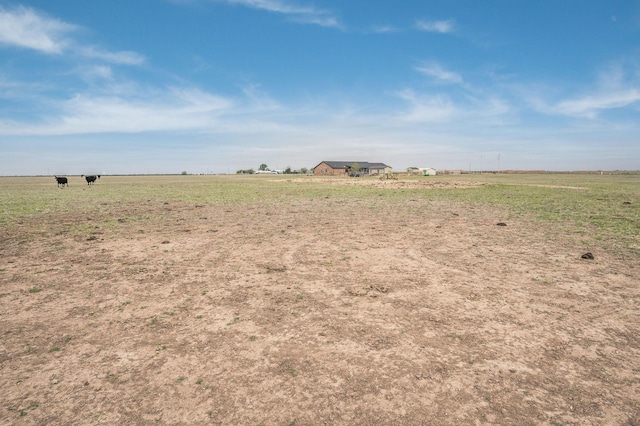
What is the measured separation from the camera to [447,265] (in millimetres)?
8367

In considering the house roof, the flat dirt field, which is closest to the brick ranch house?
the house roof

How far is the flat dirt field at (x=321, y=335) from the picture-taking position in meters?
3.43

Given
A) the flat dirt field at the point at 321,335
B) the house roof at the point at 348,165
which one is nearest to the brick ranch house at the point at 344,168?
the house roof at the point at 348,165

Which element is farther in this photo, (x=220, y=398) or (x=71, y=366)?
(x=71, y=366)

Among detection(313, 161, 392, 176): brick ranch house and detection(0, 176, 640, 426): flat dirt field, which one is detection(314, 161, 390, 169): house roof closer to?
detection(313, 161, 392, 176): brick ranch house

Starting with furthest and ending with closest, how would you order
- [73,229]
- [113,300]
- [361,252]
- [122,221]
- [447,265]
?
1. [122,221]
2. [73,229]
3. [361,252]
4. [447,265]
5. [113,300]

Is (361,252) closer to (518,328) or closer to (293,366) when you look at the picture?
(518,328)

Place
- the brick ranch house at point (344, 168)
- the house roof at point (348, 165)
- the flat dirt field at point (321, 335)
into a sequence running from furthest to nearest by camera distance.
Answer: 1. the house roof at point (348, 165)
2. the brick ranch house at point (344, 168)
3. the flat dirt field at point (321, 335)

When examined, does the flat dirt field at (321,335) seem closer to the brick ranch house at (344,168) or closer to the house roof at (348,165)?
the brick ranch house at (344,168)

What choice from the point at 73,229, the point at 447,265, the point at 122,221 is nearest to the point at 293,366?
the point at 447,265

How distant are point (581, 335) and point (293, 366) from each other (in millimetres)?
4295

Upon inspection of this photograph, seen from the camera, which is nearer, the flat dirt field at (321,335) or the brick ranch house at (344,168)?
the flat dirt field at (321,335)

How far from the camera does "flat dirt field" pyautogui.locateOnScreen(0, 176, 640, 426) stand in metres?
3.43

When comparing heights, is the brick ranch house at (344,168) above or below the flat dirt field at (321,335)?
above
